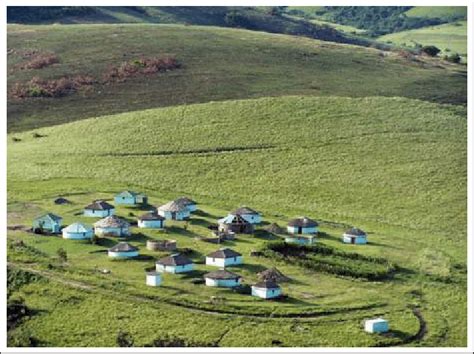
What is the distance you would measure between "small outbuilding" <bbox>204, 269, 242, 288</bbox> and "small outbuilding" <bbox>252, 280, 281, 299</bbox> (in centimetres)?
185

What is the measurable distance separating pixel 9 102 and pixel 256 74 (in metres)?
35.6

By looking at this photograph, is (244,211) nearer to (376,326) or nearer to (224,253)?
(224,253)

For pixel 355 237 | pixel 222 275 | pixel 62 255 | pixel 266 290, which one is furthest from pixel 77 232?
pixel 355 237

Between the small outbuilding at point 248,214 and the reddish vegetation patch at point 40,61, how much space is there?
5715 centimetres

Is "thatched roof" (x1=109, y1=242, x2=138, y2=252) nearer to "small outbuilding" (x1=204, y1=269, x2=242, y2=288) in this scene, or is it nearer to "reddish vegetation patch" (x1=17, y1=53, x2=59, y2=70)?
"small outbuilding" (x1=204, y1=269, x2=242, y2=288)

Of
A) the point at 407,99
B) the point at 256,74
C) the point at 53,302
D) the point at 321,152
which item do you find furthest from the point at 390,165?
the point at 53,302

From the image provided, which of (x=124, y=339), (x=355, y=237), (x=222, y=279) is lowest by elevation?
(x=124, y=339)

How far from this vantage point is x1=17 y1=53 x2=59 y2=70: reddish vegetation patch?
125963 mm

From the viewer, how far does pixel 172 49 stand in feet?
448

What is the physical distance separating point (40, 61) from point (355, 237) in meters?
66.7

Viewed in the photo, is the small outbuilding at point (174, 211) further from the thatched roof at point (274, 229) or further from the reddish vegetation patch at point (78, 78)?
the reddish vegetation patch at point (78, 78)

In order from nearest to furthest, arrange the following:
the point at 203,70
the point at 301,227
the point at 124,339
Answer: the point at 124,339 < the point at 301,227 < the point at 203,70

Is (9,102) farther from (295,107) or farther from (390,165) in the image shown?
(390,165)

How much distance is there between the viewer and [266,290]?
61906 mm
